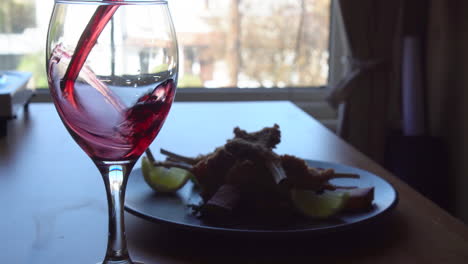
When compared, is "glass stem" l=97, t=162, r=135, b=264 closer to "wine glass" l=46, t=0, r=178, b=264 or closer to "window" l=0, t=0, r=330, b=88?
"wine glass" l=46, t=0, r=178, b=264

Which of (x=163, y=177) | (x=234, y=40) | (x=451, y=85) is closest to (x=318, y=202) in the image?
(x=163, y=177)

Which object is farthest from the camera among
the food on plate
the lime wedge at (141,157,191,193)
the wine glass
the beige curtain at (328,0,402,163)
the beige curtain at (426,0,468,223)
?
the beige curtain at (328,0,402,163)

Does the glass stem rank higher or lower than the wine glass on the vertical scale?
lower

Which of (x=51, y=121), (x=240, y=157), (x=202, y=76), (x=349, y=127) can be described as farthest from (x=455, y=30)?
(x=240, y=157)

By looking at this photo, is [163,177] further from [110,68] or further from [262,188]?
[110,68]

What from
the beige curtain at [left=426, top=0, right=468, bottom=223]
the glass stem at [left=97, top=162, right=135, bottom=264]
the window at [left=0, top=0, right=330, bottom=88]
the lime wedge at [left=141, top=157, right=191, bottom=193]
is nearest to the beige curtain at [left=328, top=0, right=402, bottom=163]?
the beige curtain at [left=426, top=0, right=468, bottom=223]

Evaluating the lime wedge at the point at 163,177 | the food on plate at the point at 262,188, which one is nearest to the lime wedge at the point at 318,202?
the food on plate at the point at 262,188

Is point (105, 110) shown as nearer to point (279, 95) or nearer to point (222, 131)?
point (222, 131)
